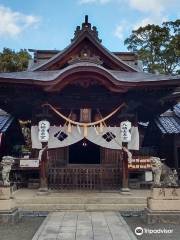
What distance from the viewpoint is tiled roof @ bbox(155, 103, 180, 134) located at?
1606 centimetres

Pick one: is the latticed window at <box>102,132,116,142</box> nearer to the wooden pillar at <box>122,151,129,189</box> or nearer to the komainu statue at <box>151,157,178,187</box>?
the wooden pillar at <box>122,151,129,189</box>

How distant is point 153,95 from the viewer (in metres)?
13.5

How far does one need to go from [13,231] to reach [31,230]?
1.53 ft

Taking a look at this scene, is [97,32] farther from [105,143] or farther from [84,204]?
[84,204]

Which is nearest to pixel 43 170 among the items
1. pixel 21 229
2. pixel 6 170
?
pixel 6 170

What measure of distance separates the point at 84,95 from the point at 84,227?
631 centimetres

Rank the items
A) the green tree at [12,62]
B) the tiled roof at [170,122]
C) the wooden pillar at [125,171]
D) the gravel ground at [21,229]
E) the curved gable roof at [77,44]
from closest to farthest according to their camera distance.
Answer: the gravel ground at [21,229] → the wooden pillar at [125,171] → the curved gable roof at [77,44] → the tiled roof at [170,122] → the green tree at [12,62]

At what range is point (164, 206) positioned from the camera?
31.7ft

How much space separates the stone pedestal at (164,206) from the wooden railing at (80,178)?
13.0ft

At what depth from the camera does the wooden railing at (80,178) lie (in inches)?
529

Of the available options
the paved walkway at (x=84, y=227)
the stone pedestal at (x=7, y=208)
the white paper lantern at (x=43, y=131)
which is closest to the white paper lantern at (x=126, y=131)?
the white paper lantern at (x=43, y=131)

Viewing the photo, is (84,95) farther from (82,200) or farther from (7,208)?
(7,208)

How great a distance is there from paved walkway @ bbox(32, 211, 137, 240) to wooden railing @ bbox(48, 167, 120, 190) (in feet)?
9.86

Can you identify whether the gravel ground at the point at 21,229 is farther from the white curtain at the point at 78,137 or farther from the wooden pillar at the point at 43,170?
the white curtain at the point at 78,137
